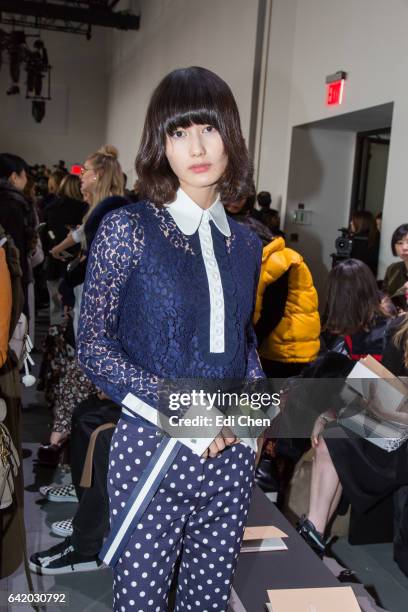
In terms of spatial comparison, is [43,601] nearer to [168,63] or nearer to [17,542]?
[17,542]

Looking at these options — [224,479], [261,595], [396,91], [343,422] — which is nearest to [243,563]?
[261,595]

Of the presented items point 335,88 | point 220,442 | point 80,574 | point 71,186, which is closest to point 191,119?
point 220,442

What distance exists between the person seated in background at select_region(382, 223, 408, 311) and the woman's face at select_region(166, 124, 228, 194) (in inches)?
93.9

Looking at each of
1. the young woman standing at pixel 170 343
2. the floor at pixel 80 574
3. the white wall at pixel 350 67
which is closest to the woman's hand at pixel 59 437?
the floor at pixel 80 574

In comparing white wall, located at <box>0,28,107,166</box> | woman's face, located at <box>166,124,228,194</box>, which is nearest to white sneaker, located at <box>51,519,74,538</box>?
woman's face, located at <box>166,124,228,194</box>

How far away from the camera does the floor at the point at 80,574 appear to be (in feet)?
6.72

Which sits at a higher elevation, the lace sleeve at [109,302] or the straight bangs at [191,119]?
the straight bangs at [191,119]

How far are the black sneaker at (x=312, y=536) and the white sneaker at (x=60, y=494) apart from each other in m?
0.98

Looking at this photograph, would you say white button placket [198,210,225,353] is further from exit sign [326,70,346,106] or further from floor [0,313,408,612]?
exit sign [326,70,346,106]

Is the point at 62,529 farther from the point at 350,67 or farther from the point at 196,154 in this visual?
the point at 350,67

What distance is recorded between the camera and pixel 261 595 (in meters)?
1.59

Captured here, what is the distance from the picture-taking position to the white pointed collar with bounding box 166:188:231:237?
1.17 m

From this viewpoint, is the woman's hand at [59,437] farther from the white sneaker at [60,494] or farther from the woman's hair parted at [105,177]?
the woman's hair parted at [105,177]

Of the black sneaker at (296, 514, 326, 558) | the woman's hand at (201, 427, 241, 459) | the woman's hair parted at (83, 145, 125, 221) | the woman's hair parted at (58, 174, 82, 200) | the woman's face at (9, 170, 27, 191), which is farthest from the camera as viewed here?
the woman's hair parted at (58, 174, 82, 200)
